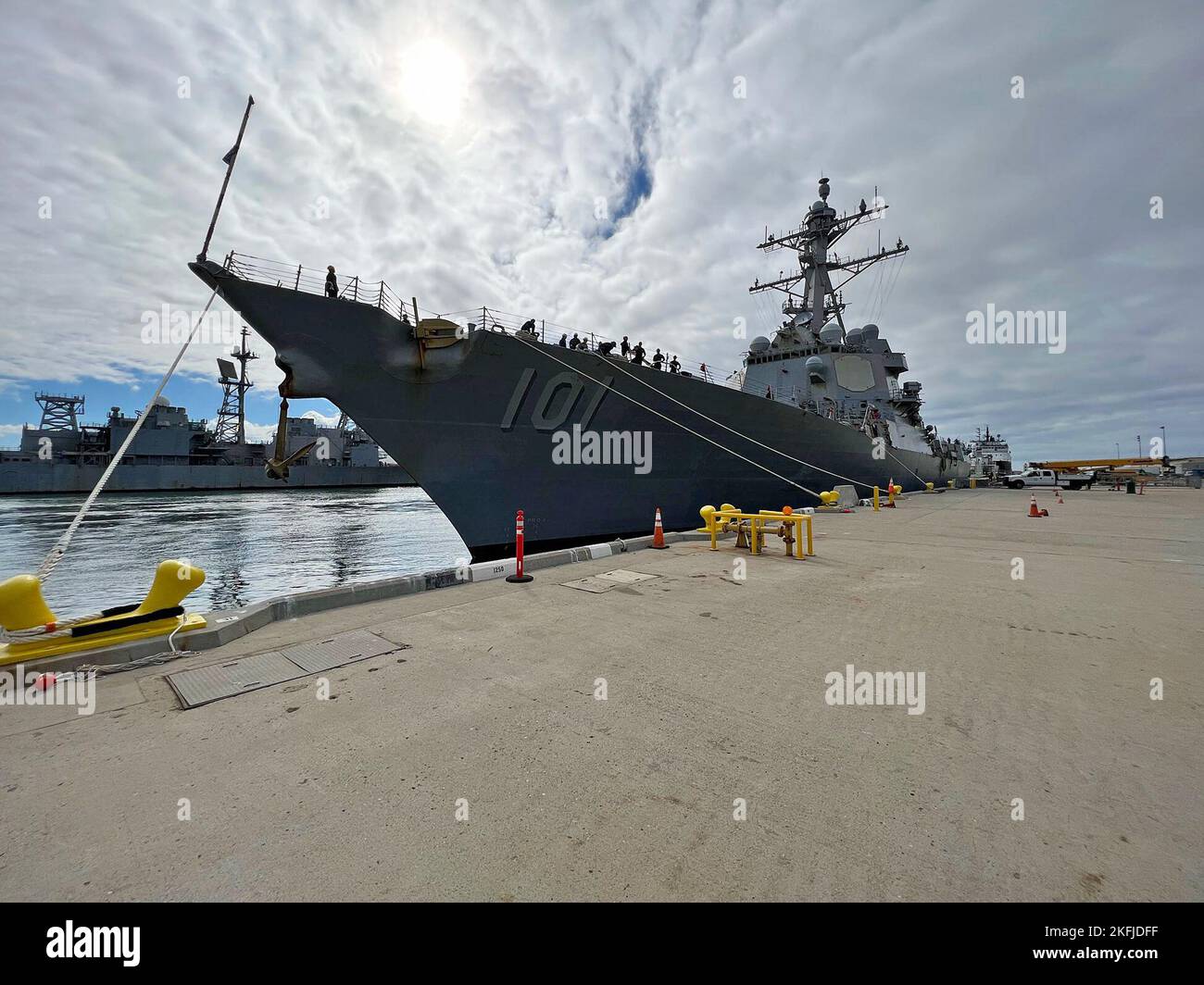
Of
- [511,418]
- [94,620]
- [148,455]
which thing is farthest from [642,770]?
[148,455]

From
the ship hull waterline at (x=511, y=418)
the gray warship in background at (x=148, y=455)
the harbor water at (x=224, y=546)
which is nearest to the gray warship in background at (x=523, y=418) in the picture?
the ship hull waterline at (x=511, y=418)

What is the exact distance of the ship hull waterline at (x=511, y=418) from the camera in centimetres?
912

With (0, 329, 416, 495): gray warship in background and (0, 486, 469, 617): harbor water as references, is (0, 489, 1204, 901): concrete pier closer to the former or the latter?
(0, 486, 469, 617): harbor water

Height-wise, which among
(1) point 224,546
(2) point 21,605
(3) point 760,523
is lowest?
(1) point 224,546

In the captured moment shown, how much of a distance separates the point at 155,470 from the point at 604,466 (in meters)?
48.5

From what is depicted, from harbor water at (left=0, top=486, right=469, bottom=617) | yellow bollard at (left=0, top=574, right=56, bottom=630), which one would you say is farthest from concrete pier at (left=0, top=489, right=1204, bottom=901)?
harbor water at (left=0, top=486, right=469, bottom=617)

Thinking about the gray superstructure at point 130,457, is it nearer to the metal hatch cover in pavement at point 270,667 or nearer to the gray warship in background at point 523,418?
the gray warship in background at point 523,418

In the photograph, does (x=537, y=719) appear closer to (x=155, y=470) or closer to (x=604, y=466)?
(x=604, y=466)

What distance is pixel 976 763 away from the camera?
7.38 ft

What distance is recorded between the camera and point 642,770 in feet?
7.30

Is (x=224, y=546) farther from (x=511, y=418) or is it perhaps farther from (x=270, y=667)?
(x=270, y=667)

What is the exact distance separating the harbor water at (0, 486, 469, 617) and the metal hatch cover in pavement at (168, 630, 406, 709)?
3.45m

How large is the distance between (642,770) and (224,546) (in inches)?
814

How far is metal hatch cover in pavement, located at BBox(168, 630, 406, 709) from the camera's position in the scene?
10.2 ft
